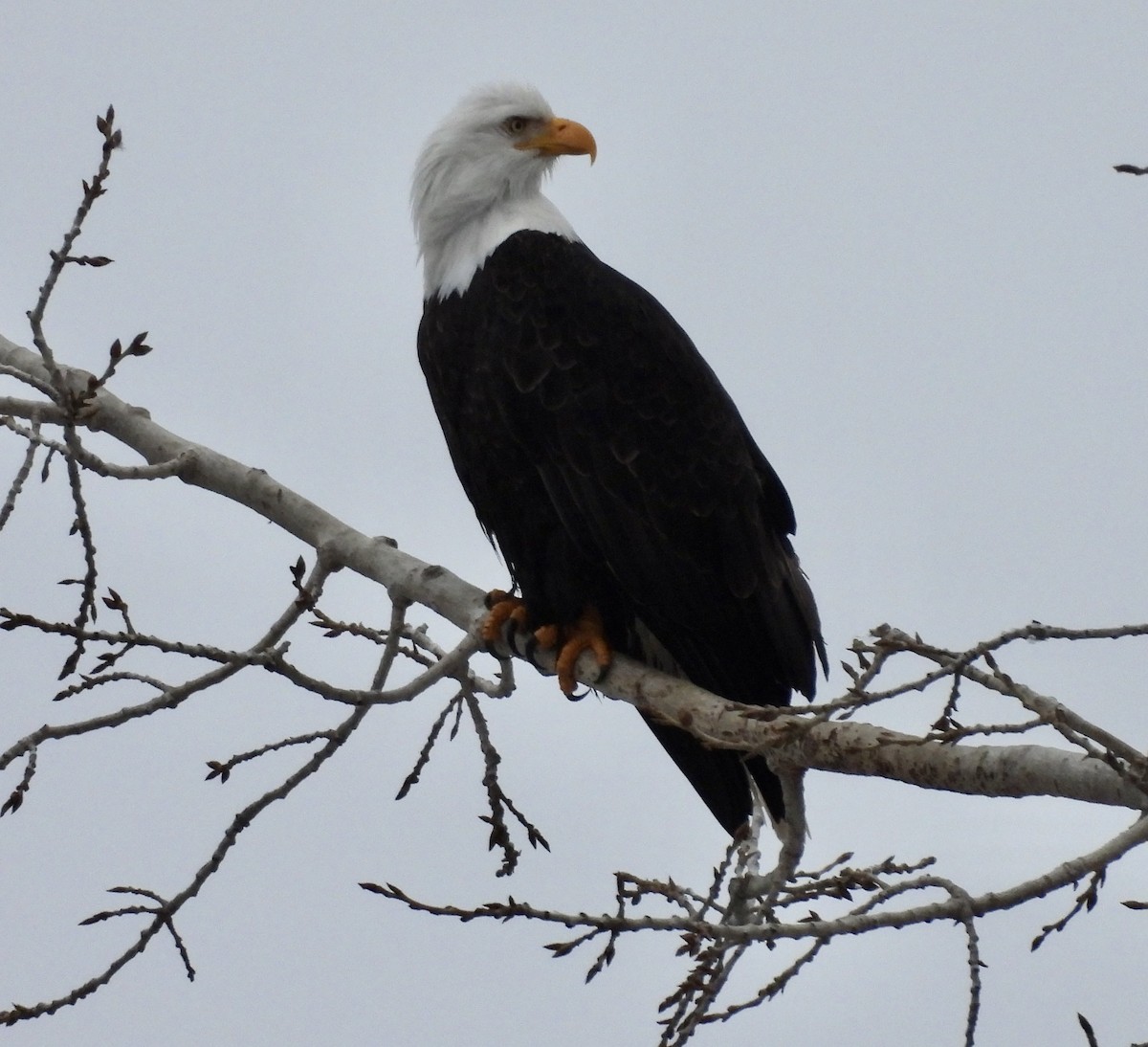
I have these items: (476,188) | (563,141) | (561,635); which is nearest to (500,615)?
(561,635)

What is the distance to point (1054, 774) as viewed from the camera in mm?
2463

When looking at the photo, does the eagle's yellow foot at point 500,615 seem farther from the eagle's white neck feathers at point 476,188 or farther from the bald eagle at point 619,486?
the eagle's white neck feathers at point 476,188

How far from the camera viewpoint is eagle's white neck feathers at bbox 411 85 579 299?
498 cm

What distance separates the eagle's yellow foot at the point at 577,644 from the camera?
441 centimetres

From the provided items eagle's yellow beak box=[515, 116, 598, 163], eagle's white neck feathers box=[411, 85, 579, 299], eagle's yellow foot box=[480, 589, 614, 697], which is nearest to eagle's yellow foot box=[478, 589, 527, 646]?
eagle's yellow foot box=[480, 589, 614, 697]

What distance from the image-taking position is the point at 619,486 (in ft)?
14.3

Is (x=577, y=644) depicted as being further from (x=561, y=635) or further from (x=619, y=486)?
(x=619, y=486)

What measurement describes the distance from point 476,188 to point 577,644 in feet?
5.51

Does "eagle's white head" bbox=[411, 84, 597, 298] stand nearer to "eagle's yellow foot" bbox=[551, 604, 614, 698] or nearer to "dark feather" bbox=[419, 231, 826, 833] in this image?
"dark feather" bbox=[419, 231, 826, 833]

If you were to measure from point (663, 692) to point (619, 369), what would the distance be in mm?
1161

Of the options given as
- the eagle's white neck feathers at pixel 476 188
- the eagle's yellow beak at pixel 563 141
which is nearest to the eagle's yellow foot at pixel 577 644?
the eagle's white neck feathers at pixel 476 188

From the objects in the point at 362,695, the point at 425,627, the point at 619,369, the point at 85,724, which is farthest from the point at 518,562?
the point at 85,724

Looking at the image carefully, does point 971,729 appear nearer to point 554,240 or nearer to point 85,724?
point 85,724

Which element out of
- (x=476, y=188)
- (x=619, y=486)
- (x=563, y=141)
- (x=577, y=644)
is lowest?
(x=577, y=644)
